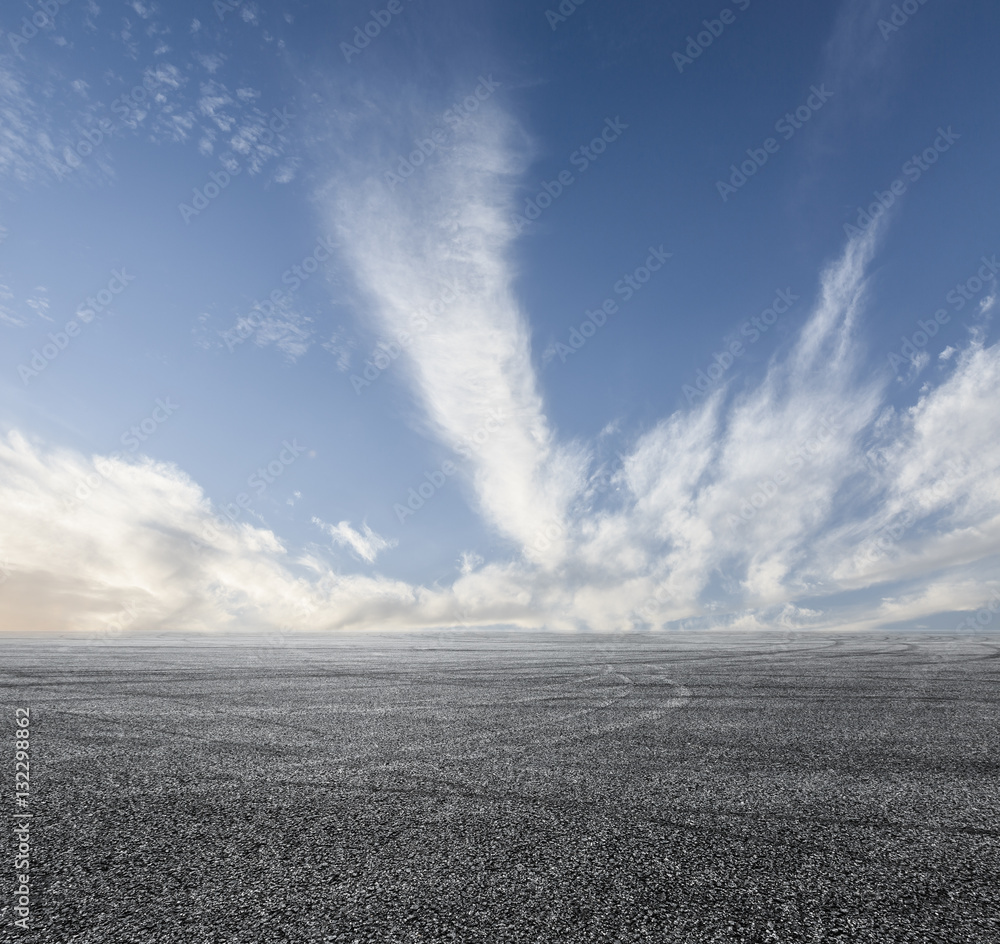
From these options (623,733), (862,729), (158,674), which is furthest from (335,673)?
(862,729)

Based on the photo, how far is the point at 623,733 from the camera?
17.2ft

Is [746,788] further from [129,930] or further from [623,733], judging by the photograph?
[129,930]

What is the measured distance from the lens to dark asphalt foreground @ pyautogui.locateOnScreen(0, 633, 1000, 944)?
212 centimetres

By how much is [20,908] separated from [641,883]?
2454 mm

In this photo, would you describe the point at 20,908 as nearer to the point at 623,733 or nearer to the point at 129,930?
the point at 129,930

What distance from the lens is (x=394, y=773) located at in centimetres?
390

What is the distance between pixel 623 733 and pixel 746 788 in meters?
1.74

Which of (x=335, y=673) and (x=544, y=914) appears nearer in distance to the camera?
(x=544, y=914)

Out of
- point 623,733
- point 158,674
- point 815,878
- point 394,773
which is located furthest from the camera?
point 158,674

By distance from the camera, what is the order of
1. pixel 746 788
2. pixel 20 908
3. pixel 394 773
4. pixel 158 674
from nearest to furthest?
pixel 20 908 < pixel 746 788 < pixel 394 773 < pixel 158 674

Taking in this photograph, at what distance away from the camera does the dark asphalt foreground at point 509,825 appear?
6.97ft

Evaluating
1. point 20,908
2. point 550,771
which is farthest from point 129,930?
point 550,771

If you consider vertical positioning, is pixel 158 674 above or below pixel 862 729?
above

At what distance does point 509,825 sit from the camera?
116 inches
